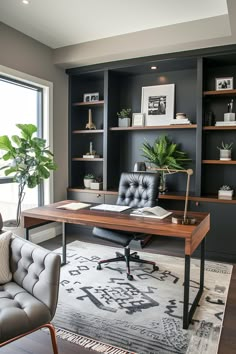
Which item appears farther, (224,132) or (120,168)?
(120,168)

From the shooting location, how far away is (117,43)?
12.1 ft

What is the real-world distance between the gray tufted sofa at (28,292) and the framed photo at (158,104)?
292 centimetres

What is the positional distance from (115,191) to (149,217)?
68.0 inches

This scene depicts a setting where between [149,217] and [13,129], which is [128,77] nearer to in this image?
[13,129]

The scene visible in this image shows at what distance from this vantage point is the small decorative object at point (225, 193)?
3580 millimetres

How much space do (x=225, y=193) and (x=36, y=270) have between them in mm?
2688

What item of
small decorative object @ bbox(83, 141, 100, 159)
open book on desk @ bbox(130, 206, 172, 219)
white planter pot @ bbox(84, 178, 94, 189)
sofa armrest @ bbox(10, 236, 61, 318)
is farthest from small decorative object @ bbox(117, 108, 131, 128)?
sofa armrest @ bbox(10, 236, 61, 318)

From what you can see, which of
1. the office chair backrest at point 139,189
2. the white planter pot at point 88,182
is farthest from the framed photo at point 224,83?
the white planter pot at point 88,182

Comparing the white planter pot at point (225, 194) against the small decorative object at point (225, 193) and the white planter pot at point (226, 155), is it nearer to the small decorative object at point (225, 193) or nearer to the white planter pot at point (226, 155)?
the small decorative object at point (225, 193)

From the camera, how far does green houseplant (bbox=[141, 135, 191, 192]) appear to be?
3922mm

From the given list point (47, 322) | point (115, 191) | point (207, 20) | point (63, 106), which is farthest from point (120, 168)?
point (47, 322)

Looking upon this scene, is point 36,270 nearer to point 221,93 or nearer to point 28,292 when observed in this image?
point 28,292

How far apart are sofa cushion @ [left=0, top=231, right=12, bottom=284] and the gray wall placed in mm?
2382

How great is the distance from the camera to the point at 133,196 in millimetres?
3186
